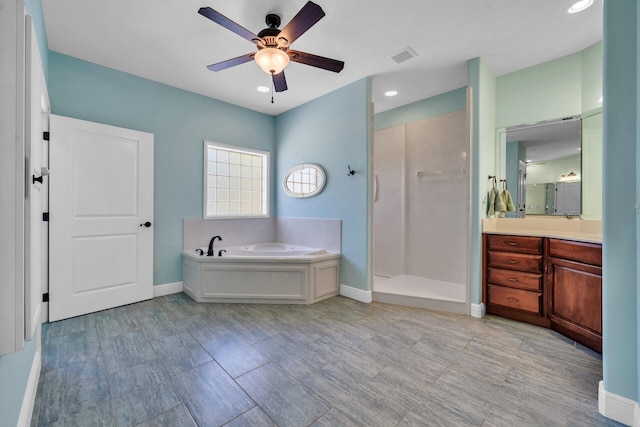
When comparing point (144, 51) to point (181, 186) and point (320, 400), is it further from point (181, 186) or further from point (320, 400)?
point (320, 400)

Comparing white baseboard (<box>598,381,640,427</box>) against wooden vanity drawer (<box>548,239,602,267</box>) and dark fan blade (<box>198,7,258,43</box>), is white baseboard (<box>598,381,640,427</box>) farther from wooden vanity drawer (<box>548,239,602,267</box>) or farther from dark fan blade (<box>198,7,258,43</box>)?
dark fan blade (<box>198,7,258,43</box>)

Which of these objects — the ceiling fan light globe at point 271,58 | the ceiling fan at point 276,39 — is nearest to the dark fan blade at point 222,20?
the ceiling fan at point 276,39

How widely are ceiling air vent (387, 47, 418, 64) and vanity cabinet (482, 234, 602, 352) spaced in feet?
6.77

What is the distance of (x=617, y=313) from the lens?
1.50 m

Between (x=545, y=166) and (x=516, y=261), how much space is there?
3.65 feet

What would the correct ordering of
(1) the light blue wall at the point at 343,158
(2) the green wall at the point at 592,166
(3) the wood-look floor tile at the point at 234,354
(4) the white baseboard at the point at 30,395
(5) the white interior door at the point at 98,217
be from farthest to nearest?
(1) the light blue wall at the point at 343,158 < (5) the white interior door at the point at 98,217 < (2) the green wall at the point at 592,166 < (3) the wood-look floor tile at the point at 234,354 < (4) the white baseboard at the point at 30,395

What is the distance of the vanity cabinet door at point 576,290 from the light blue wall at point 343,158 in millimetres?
1780

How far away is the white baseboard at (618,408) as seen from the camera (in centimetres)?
144

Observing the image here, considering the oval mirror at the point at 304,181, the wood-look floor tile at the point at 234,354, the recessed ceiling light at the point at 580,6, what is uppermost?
the recessed ceiling light at the point at 580,6

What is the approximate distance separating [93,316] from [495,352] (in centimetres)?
383

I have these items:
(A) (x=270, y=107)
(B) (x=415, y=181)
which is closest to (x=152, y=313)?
(A) (x=270, y=107)

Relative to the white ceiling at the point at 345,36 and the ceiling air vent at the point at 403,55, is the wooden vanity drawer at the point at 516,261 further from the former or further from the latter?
the ceiling air vent at the point at 403,55

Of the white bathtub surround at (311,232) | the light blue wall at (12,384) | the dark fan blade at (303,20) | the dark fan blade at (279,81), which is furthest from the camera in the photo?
the white bathtub surround at (311,232)

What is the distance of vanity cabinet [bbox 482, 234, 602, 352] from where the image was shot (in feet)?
7.06
